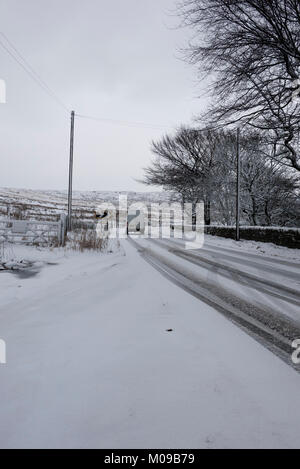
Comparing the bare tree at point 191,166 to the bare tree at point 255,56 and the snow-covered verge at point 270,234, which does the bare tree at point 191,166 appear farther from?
the bare tree at point 255,56

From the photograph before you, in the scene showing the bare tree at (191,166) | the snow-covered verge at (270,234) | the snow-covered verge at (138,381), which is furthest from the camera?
the bare tree at (191,166)

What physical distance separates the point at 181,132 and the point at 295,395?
2608 centimetres

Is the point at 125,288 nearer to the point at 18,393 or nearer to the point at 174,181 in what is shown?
the point at 18,393

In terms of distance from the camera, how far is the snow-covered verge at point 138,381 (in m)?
1.40

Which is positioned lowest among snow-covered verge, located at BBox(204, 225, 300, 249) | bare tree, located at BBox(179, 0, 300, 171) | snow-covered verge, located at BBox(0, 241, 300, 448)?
snow-covered verge, located at BBox(0, 241, 300, 448)

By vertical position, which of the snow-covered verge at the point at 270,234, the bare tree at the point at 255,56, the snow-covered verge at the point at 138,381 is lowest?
the snow-covered verge at the point at 138,381

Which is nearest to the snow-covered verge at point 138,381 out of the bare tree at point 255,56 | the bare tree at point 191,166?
the bare tree at point 255,56

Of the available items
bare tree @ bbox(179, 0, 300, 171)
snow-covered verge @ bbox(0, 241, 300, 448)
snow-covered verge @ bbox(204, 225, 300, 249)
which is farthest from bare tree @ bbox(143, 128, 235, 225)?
snow-covered verge @ bbox(0, 241, 300, 448)

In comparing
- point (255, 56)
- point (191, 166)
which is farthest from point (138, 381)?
point (191, 166)

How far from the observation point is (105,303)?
3.73m

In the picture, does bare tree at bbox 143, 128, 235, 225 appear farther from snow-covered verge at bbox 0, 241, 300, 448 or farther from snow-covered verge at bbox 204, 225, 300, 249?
snow-covered verge at bbox 0, 241, 300, 448

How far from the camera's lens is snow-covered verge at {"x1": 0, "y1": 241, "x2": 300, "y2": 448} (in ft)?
4.58
